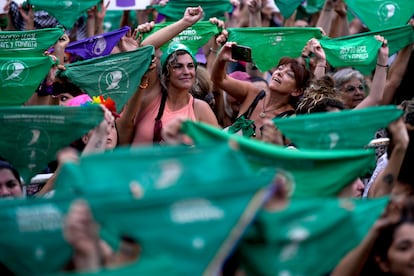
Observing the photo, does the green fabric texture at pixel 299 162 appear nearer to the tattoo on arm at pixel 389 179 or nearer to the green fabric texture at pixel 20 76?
the tattoo on arm at pixel 389 179

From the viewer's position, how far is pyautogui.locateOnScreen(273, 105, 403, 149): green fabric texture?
530 centimetres

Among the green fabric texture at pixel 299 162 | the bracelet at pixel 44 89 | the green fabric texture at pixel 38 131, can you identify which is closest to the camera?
the green fabric texture at pixel 299 162

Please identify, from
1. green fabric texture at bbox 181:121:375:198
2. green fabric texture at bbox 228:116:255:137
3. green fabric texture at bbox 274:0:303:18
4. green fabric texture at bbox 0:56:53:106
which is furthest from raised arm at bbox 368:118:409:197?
green fabric texture at bbox 274:0:303:18

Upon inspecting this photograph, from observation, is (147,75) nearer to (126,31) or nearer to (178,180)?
(126,31)

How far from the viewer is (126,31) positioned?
26.8ft

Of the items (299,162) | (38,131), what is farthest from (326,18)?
(299,162)

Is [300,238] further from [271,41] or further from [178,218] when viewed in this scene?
[271,41]

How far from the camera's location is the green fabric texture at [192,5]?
8.98 m

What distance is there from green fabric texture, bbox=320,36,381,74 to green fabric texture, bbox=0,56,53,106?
2.21 metres

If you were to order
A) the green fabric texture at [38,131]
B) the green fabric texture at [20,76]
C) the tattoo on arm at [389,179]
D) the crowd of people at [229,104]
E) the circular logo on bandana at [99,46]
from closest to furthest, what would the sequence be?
1. the crowd of people at [229,104]
2. the tattoo on arm at [389,179]
3. the green fabric texture at [38,131]
4. the green fabric texture at [20,76]
5. the circular logo on bandana at [99,46]

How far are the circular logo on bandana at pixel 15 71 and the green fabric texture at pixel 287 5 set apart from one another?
103 inches

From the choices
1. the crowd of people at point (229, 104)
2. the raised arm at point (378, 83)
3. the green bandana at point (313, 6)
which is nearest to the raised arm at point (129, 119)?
the crowd of people at point (229, 104)

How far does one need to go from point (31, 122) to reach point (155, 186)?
2.01 m

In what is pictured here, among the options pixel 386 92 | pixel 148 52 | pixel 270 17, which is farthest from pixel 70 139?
pixel 270 17
